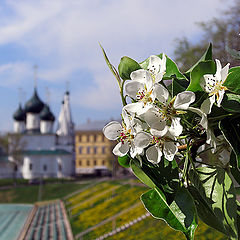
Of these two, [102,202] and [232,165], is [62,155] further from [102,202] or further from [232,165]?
[232,165]

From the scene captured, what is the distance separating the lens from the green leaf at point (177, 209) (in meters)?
0.27

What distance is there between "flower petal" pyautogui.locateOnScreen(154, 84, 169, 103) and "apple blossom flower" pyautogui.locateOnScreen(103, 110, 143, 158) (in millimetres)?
32

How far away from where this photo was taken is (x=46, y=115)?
1778 centimetres

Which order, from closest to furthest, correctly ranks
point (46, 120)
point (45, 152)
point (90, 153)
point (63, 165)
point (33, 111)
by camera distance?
point (33, 111)
point (46, 120)
point (63, 165)
point (45, 152)
point (90, 153)

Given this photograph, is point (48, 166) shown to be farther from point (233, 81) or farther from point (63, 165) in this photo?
point (233, 81)

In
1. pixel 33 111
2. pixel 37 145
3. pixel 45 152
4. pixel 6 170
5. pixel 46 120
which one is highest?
pixel 33 111

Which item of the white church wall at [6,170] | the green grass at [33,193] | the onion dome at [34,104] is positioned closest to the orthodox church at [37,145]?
the onion dome at [34,104]

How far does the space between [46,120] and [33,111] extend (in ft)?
2.62

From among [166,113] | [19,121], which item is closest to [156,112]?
[166,113]

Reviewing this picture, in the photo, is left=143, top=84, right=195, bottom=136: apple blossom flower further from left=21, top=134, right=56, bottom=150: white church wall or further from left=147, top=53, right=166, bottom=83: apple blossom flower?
left=21, top=134, right=56, bottom=150: white church wall

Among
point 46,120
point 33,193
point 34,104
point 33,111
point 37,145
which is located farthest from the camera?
point 37,145

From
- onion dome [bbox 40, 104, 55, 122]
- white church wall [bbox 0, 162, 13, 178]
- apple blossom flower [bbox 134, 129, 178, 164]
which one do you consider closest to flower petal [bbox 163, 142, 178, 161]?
apple blossom flower [bbox 134, 129, 178, 164]

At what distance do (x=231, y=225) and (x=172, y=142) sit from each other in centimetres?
8

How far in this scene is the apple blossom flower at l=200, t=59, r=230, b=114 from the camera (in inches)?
10.2
